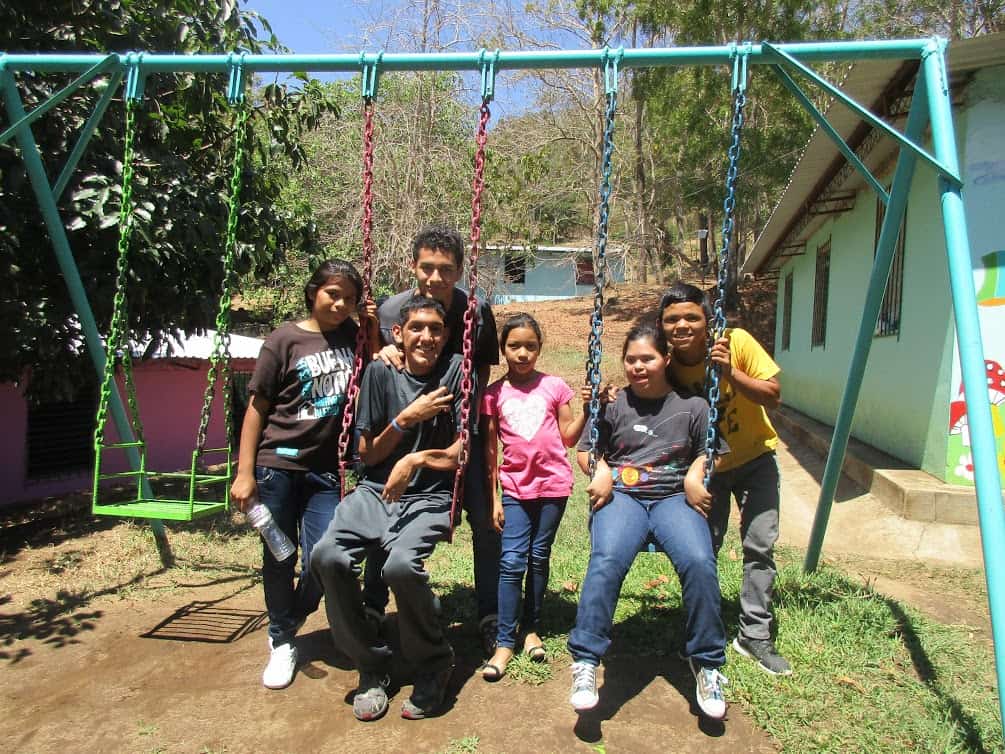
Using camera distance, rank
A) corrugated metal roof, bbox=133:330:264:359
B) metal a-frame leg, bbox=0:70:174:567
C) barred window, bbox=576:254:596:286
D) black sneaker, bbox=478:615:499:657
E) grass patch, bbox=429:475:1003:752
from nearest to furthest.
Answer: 1. grass patch, bbox=429:475:1003:752
2. black sneaker, bbox=478:615:499:657
3. metal a-frame leg, bbox=0:70:174:567
4. corrugated metal roof, bbox=133:330:264:359
5. barred window, bbox=576:254:596:286

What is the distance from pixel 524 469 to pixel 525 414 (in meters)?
0.25

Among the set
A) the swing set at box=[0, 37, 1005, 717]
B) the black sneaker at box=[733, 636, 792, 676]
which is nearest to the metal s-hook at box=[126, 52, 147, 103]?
the swing set at box=[0, 37, 1005, 717]

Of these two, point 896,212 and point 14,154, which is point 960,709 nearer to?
point 896,212

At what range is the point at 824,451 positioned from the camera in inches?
344

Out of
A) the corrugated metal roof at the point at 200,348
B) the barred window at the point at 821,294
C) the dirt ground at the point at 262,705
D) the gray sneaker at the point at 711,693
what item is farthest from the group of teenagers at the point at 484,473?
the barred window at the point at 821,294

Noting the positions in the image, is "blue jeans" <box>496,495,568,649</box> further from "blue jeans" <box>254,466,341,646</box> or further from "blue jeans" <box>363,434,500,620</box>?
"blue jeans" <box>254,466,341,646</box>

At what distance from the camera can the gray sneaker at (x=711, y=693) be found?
9.27 feet

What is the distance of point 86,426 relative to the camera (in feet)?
31.6

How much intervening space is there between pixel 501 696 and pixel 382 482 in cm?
Answer: 106

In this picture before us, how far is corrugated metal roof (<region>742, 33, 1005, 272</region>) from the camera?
5121mm

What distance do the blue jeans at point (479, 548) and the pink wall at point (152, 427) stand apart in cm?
699

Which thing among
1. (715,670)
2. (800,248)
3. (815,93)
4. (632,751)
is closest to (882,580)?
(715,670)

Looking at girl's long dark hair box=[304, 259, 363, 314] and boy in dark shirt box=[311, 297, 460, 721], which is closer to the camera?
boy in dark shirt box=[311, 297, 460, 721]

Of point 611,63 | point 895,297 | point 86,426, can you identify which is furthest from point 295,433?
point 86,426
